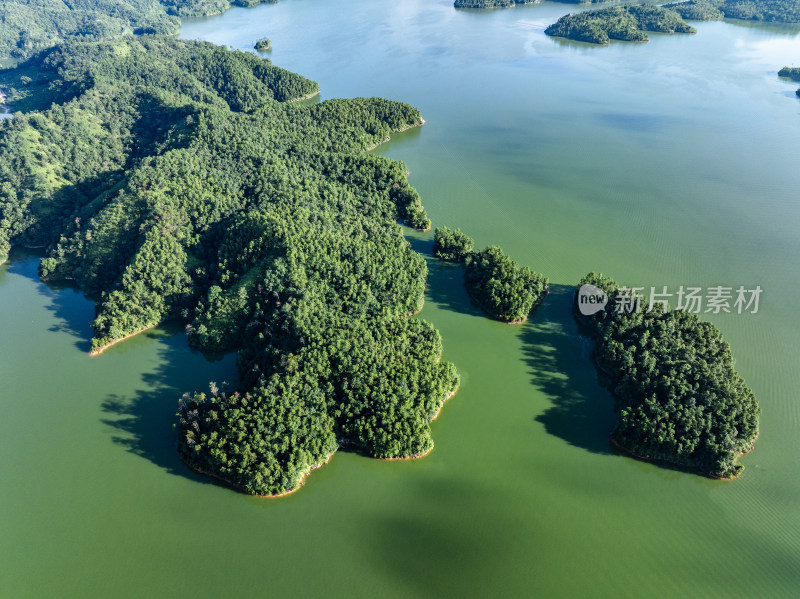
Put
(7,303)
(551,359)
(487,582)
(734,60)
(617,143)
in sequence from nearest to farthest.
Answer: (487,582) < (551,359) < (7,303) < (617,143) < (734,60)

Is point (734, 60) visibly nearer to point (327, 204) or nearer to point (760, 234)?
point (760, 234)

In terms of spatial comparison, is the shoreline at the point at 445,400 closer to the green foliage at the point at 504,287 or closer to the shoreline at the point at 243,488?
the shoreline at the point at 243,488

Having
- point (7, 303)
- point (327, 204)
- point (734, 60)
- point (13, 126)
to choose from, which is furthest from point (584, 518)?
point (734, 60)

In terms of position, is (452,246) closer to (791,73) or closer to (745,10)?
(791,73)

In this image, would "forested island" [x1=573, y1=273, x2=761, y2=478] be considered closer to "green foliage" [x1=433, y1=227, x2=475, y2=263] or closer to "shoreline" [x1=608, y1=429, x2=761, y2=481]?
"shoreline" [x1=608, y1=429, x2=761, y2=481]

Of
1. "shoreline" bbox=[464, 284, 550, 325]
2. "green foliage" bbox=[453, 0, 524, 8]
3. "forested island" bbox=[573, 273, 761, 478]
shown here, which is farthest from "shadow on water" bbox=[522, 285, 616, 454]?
"green foliage" bbox=[453, 0, 524, 8]

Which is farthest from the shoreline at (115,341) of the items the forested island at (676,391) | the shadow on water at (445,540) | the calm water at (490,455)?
the forested island at (676,391)
